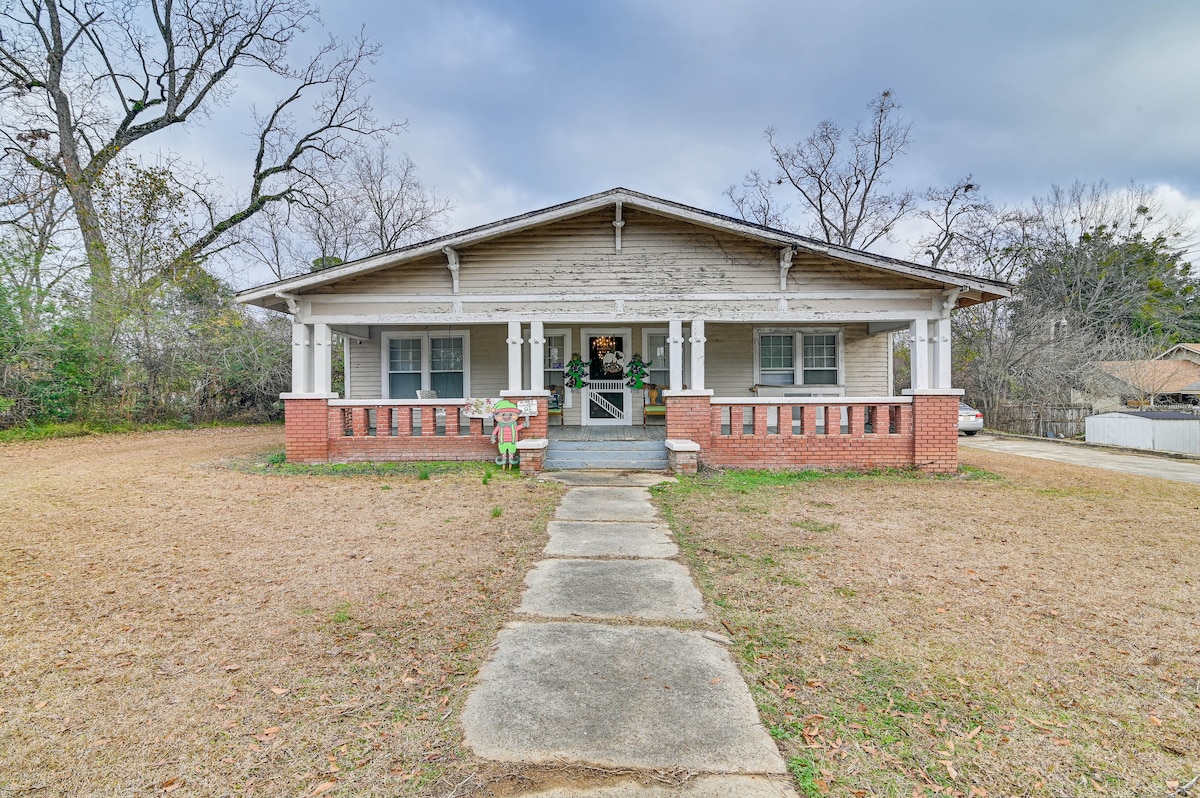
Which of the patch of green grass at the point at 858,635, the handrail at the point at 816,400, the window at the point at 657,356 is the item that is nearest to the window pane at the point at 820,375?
the window at the point at 657,356

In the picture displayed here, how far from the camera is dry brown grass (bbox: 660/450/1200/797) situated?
1929 millimetres

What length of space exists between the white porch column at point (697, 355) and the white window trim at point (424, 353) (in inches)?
198

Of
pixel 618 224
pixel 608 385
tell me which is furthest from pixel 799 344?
pixel 618 224

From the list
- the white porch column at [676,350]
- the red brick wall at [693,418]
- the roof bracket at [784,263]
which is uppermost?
the roof bracket at [784,263]

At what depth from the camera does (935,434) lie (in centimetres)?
853

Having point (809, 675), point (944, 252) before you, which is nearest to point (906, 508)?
point (809, 675)

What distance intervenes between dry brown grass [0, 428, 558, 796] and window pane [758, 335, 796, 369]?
713 cm

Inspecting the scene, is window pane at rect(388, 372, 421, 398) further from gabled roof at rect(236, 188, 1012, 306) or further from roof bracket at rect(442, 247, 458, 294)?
roof bracket at rect(442, 247, 458, 294)

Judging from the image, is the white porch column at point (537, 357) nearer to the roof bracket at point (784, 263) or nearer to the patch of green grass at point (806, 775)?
the roof bracket at point (784, 263)

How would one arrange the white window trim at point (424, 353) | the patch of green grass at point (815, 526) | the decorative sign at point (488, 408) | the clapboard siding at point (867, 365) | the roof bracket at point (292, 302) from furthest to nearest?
1. the clapboard siding at point (867, 365)
2. the white window trim at point (424, 353)
3. the roof bracket at point (292, 302)
4. the decorative sign at point (488, 408)
5. the patch of green grass at point (815, 526)

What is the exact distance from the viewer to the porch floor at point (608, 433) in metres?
9.45

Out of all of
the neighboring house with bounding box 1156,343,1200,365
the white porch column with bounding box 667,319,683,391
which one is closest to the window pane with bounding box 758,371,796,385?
the white porch column with bounding box 667,319,683,391

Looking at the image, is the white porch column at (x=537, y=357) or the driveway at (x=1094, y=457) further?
the driveway at (x=1094, y=457)

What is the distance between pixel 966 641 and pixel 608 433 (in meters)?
7.44
